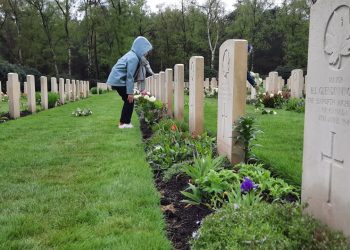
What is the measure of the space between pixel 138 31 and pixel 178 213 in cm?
4684

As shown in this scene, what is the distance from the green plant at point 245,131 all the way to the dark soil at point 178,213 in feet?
2.36

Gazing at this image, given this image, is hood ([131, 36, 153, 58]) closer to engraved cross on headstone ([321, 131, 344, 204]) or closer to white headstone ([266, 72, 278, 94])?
engraved cross on headstone ([321, 131, 344, 204])

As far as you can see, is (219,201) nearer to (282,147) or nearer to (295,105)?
(282,147)

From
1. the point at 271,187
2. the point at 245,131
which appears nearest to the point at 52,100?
the point at 245,131

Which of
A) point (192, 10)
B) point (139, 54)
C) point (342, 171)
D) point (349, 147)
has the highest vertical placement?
point (192, 10)

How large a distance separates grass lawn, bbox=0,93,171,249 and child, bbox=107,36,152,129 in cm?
144

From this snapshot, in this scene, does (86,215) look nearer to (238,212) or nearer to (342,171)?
(238,212)

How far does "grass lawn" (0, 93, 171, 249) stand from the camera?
2.82m

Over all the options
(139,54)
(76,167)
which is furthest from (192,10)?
(76,167)

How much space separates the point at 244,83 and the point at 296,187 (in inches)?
51.2

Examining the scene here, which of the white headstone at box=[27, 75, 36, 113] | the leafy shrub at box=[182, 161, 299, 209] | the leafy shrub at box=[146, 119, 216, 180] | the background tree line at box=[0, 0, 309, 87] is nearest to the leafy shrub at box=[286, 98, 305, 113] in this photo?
the leafy shrub at box=[146, 119, 216, 180]

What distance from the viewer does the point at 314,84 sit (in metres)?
2.69

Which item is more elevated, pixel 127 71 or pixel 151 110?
pixel 127 71

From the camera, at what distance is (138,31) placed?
159 ft
